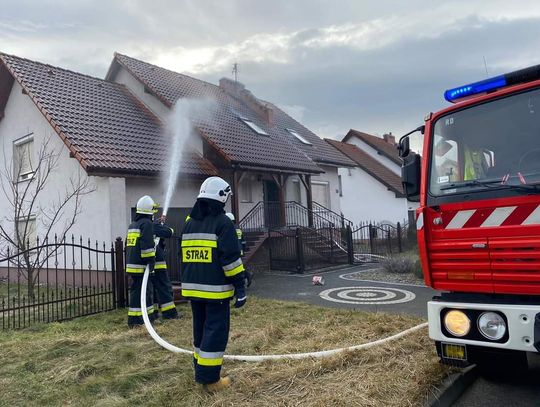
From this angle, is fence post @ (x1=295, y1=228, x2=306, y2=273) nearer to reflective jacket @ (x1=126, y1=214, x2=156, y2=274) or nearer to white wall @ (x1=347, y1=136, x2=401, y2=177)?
reflective jacket @ (x1=126, y1=214, x2=156, y2=274)

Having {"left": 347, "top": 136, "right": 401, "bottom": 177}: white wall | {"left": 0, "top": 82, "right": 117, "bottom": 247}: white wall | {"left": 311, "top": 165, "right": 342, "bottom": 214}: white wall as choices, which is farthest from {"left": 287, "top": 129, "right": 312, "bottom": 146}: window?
{"left": 347, "top": 136, "right": 401, "bottom": 177}: white wall

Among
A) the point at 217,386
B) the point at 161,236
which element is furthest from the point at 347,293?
the point at 217,386

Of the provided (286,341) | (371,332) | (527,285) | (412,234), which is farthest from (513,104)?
(412,234)

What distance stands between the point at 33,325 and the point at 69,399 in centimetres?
348

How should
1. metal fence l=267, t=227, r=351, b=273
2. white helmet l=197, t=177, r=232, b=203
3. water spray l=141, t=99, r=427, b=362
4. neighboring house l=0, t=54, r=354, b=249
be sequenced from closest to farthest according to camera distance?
white helmet l=197, t=177, r=232, b=203, water spray l=141, t=99, r=427, b=362, neighboring house l=0, t=54, r=354, b=249, metal fence l=267, t=227, r=351, b=273

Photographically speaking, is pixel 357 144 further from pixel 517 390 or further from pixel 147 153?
pixel 517 390

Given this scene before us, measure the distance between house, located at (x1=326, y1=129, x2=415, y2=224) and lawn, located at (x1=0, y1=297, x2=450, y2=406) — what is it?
20184 millimetres

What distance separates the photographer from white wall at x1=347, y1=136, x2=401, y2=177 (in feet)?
94.8

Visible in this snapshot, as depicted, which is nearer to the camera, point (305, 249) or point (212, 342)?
point (212, 342)

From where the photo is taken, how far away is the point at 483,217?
3162 millimetres

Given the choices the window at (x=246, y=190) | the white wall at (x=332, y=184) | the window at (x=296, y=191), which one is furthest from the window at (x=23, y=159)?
the white wall at (x=332, y=184)

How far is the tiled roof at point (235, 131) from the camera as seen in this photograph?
45.2 feet

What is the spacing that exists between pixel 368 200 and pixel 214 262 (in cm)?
2381

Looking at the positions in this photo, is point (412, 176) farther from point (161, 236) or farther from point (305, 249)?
point (305, 249)
